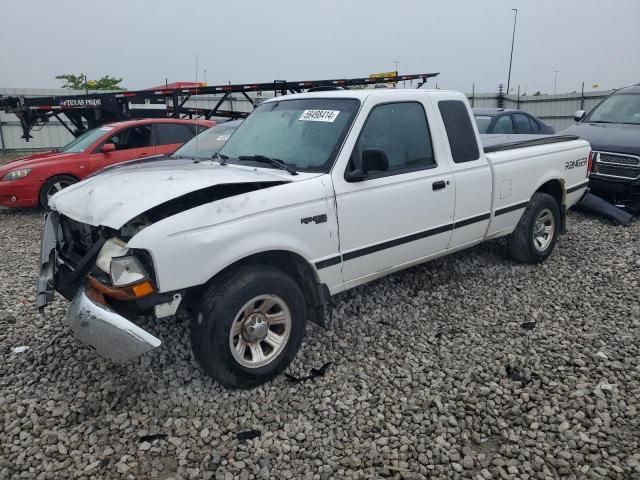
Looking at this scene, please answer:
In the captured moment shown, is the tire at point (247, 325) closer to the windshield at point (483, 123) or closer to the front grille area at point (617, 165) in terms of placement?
the front grille area at point (617, 165)

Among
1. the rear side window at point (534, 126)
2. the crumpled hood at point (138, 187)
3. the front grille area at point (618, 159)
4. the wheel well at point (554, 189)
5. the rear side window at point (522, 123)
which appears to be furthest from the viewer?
the rear side window at point (534, 126)

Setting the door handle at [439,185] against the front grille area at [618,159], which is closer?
the door handle at [439,185]

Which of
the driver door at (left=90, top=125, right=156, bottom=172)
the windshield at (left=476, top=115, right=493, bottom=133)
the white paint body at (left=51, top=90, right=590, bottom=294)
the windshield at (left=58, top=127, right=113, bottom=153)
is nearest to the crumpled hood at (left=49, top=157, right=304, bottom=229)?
the white paint body at (left=51, top=90, right=590, bottom=294)

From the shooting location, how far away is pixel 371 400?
3238 millimetres

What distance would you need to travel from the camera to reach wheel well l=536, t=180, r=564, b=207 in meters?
5.57

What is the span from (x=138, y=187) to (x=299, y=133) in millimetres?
1326

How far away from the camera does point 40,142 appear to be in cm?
1862

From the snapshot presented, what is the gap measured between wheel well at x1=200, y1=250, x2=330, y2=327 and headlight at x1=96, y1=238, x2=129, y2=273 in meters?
0.82

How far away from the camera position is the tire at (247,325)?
3021 millimetres

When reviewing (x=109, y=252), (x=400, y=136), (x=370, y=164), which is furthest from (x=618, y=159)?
(x=109, y=252)

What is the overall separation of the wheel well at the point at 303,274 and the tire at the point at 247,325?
125mm

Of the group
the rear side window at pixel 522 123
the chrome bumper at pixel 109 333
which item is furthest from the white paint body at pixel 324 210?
the rear side window at pixel 522 123

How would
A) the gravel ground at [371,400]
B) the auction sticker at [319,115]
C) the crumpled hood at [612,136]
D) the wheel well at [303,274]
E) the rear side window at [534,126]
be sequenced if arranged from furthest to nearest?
the rear side window at [534,126], the crumpled hood at [612,136], the auction sticker at [319,115], the wheel well at [303,274], the gravel ground at [371,400]

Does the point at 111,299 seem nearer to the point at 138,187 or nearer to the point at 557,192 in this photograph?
the point at 138,187
